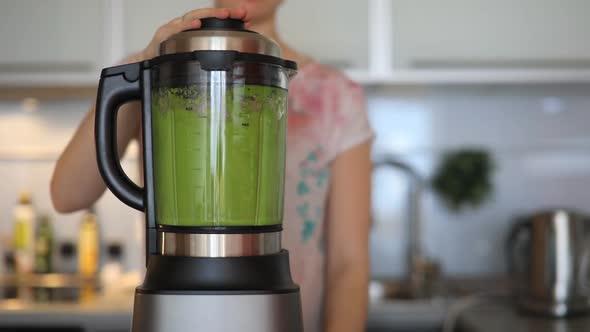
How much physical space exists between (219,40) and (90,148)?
0.17 metres

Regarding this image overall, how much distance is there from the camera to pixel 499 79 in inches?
77.1

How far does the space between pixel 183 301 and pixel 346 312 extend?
15.4 inches

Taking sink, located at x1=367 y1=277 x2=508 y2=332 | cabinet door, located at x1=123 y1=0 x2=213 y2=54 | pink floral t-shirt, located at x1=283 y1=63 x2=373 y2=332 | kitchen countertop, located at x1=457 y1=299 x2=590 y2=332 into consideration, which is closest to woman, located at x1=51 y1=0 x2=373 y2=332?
pink floral t-shirt, located at x1=283 y1=63 x2=373 y2=332

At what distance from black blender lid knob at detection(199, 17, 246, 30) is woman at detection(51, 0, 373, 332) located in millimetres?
313

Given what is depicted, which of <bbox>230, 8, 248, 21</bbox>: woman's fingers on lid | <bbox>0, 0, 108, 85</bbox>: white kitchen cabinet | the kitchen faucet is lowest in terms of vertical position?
the kitchen faucet

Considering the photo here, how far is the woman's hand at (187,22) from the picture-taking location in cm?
48

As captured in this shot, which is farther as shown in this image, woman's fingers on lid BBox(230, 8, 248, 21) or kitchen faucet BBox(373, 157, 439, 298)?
kitchen faucet BBox(373, 157, 439, 298)

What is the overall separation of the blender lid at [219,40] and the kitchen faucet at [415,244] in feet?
5.21

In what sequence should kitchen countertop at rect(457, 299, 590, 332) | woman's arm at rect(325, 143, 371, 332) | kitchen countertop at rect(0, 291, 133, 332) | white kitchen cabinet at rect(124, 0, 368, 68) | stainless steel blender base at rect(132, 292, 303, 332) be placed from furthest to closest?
white kitchen cabinet at rect(124, 0, 368, 68) < kitchen countertop at rect(0, 291, 133, 332) < kitchen countertop at rect(457, 299, 590, 332) < woman's arm at rect(325, 143, 371, 332) < stainless steel blender base at rect(132, 292, 303, 332)

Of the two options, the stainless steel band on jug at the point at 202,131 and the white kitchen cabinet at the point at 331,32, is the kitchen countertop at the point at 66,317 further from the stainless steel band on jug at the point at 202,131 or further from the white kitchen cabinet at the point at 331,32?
the stainless steel band on jug at the point at 202,131

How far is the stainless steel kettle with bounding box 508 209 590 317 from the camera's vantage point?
1597 millimetres

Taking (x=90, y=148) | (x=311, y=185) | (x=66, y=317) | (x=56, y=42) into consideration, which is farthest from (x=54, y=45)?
(x=90, y=148)

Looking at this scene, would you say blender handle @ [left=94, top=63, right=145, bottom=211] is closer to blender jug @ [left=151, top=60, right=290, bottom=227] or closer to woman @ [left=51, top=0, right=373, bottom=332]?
blender jug @ [left=151, top=60, right=290, bottom=227]

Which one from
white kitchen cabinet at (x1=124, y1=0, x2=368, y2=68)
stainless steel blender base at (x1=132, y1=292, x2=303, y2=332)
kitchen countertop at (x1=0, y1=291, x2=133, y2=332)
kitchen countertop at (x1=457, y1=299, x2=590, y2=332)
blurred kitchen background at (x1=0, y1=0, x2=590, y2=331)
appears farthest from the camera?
blurred kitchen background at (x1=0, y1=0, x2=590, y2=331)
